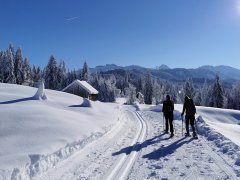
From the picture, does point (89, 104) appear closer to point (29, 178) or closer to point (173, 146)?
point (173, 146)

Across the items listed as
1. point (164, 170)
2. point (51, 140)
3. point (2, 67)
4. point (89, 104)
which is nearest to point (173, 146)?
point (164, 170)

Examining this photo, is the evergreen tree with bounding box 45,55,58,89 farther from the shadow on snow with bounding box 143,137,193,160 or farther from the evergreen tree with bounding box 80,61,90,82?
the shadow on snow with bounding box 143,137,193,160

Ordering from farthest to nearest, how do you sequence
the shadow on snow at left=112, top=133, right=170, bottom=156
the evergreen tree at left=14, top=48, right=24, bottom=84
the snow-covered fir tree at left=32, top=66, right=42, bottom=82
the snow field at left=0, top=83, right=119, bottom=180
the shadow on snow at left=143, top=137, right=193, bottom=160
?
the snow-covered fir tree at left=32, top=66, right=42, bottom=82, the evergreen tree at left=14, top=48, right=24, bottom=84, the shadow on snow at left=112, top=133, right=170, bottom=156, the shadow on snow at left=143, top=137, right=193, bottom=160, the snow field at left=0, top=83, right=119, bottom=180

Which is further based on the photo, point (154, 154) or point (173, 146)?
point (173, 146)

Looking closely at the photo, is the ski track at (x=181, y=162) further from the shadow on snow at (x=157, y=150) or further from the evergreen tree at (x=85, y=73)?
the evergreen tree at (x=85, y=73)

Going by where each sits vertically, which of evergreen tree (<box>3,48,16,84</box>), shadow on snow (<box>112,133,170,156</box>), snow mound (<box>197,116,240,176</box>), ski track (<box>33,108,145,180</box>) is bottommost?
ski track (<box>33,108,145,180</box>)

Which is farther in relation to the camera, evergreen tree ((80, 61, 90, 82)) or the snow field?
evergreen tree ((80, 61, 90, 82))

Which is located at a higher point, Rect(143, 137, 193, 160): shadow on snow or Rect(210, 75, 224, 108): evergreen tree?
Rect(210, 75, 224, 108): evergreen tree

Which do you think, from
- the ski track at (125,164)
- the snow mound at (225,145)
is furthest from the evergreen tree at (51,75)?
the ski track at (125,164)

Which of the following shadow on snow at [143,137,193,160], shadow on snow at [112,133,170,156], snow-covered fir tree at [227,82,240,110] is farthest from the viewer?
snow-covered fir tree at [227,82,240,110]

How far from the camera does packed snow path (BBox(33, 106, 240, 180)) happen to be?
852 cm

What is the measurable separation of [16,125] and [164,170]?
20.8 feet

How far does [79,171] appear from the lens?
8.92 metres

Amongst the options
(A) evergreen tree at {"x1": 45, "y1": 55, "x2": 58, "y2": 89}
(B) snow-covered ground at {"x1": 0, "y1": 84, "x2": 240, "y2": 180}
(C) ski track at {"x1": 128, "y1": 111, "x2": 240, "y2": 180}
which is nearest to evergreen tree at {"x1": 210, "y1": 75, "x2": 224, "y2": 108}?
(A) evergreen tree at {"x1": 45, "y1": 55, "x2": 58, "y2": 89}
